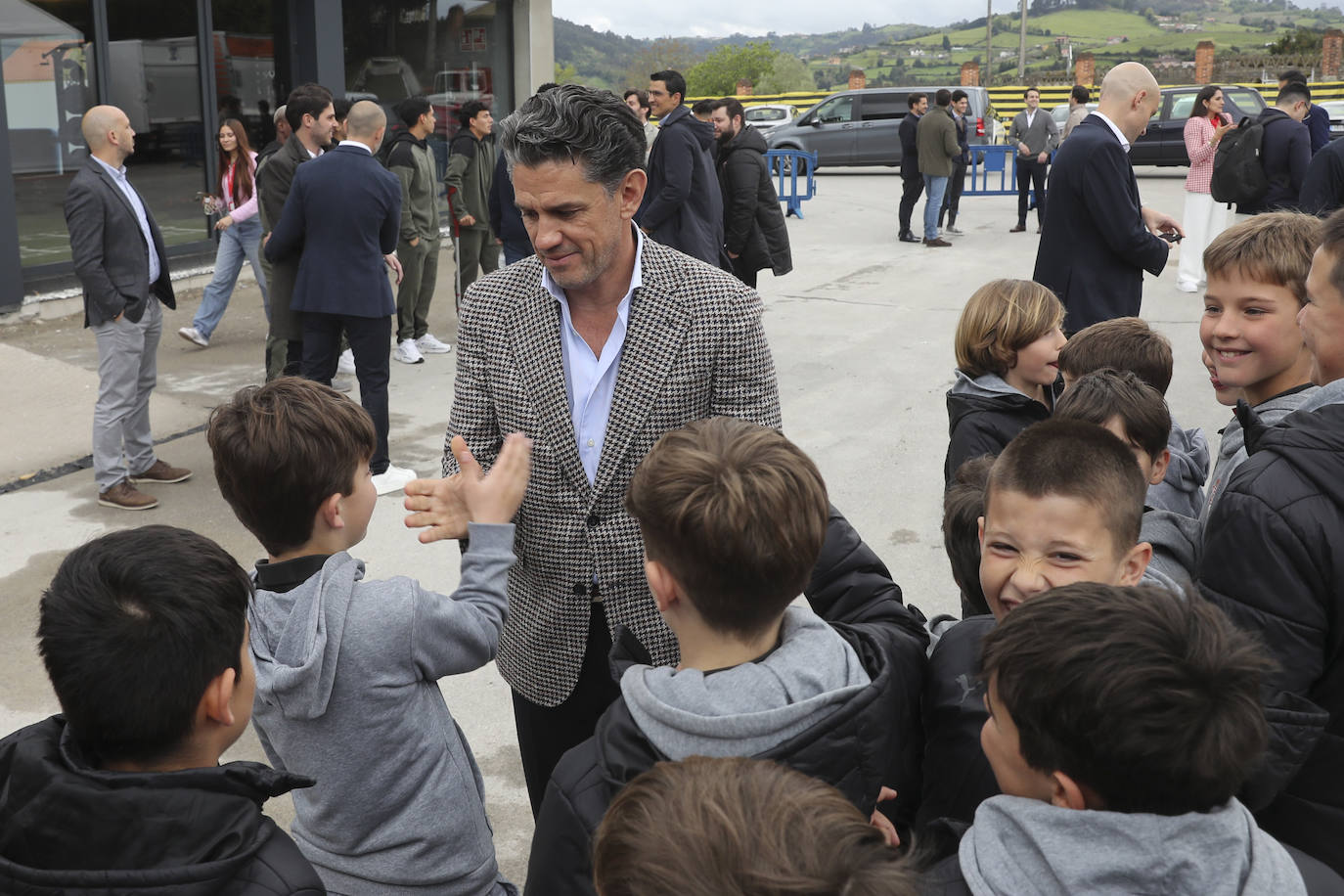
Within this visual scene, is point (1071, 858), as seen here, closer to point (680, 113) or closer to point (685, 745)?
point (685, 745)

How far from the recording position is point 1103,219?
5008 millimetres

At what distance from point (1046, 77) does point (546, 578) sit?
221ft

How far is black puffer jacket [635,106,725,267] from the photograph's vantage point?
7.46 meters

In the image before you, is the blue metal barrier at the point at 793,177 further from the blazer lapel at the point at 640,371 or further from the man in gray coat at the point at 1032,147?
the blazer lapel at the point at 640,371

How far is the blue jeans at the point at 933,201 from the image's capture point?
14086mm

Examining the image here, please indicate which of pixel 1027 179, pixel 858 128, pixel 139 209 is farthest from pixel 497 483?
pixel 858 128

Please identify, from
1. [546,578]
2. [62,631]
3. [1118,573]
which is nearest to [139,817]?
[62,631]

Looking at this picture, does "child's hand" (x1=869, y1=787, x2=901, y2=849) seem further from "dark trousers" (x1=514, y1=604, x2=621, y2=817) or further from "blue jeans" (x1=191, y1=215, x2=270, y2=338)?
"blue jeans" (x1=191, y1=215, x2=270, y2=338)

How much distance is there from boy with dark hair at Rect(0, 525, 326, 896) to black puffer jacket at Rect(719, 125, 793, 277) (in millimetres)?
6996

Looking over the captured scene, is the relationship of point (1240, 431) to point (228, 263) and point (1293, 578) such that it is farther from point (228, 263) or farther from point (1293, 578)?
point (228, 263)

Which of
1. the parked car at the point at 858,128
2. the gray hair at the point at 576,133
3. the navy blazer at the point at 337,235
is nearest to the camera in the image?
the gray hair at the point at 576,133

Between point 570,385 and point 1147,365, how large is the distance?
1.66 meters

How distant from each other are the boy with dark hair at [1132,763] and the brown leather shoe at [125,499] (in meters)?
5.19

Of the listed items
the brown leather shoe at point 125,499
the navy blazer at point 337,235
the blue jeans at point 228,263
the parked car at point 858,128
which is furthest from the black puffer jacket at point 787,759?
the parked car at point 858,128
